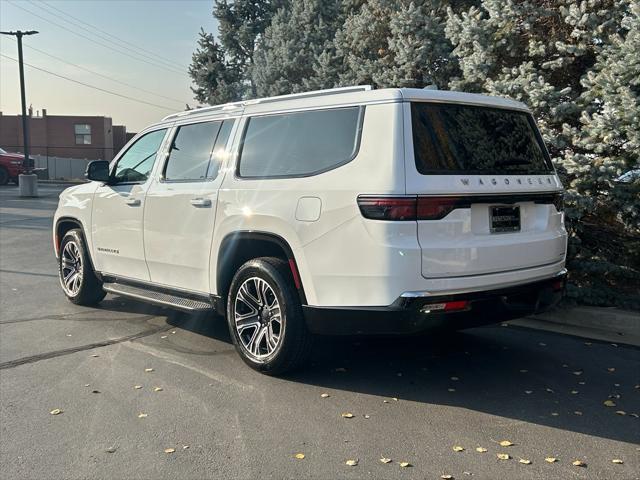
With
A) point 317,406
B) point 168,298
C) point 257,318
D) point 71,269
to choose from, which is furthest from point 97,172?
point 317,406

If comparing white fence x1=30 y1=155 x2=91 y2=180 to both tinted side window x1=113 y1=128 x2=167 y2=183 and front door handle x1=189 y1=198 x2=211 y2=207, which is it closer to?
tinted side window x1=113 y1=128 x2=167 y2=183

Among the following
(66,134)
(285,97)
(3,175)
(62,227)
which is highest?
(66,134)

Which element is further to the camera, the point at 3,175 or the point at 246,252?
the point at 3,175

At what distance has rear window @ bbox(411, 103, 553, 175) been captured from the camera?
396 centimetres

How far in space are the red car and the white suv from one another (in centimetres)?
2677

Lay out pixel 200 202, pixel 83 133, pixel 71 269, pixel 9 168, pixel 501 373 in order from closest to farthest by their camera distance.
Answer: pixel 501 373, pixel 200 202, pixel 71 269, pixel 9 168, pixel 83 133

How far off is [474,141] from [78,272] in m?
4.71

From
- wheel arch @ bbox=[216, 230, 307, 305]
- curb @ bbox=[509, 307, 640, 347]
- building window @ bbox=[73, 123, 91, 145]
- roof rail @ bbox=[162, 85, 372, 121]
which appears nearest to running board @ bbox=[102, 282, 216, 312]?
wheel arch @ bbox=[216, 230, 307, 305]

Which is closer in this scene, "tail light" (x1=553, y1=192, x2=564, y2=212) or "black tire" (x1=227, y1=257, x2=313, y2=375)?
"black tire" (x1=227, y1=257, x2=313, y2=375)

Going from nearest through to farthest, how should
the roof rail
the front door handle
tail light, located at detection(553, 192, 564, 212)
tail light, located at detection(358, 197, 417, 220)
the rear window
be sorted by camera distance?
tail light, located at detection(358, 197, 417, 220) → the rear window → the roof rail → tail light, located at detection(553, 192, 564, 212) → the front door handle

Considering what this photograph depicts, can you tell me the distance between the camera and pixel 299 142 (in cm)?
452

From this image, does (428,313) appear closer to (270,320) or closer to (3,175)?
(270,320)

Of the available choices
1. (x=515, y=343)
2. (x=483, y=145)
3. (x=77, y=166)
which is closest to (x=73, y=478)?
(x=483, y=145)

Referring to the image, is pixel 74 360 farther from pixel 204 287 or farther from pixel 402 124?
pixel 402 124
